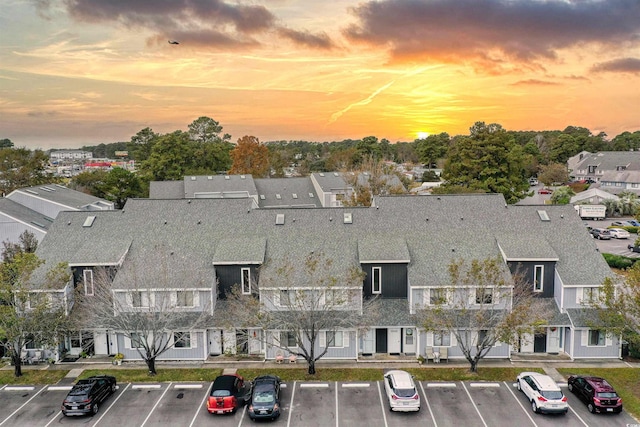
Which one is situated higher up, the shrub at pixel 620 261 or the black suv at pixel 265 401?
the shrub at pixel 620 261

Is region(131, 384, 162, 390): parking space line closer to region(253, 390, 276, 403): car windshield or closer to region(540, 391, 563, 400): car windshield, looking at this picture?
region(253, 390, 276, 403): car windshield

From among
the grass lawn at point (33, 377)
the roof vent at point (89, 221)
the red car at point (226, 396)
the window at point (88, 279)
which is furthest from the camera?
the roof vent at point (89, 221)

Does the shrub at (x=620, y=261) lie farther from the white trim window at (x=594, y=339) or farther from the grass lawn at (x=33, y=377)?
the grass lawn at (x=33, y=377)

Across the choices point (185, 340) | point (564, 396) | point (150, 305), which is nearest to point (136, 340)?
point (150, 305)

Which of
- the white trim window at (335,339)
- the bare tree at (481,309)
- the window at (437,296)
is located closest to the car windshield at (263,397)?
the white trim window at (335,339)

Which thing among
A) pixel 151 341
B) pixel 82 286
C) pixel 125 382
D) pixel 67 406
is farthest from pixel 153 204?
pixel 67 406

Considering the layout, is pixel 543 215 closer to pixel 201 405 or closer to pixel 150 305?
pixel 201 405

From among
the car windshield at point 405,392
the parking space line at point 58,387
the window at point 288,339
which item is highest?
the window at point 288,339
